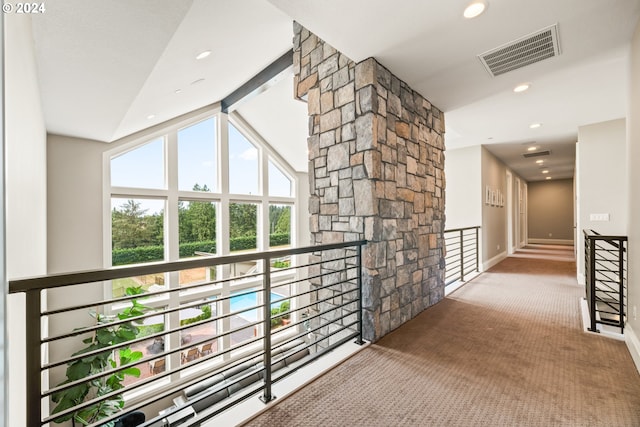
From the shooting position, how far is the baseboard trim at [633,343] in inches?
79.7

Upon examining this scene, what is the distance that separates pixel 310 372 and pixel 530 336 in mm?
2010

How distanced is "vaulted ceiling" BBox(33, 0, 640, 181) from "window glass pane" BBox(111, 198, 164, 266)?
1153 millimetres

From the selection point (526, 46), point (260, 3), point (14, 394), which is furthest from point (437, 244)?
point (14, 394)

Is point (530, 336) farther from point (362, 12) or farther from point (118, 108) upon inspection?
point (118, 108)

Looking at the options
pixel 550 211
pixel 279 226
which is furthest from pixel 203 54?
pixel 550 211

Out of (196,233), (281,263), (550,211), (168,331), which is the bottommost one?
(281,263)

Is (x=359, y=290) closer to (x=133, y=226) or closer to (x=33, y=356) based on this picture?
(x=33, y=356)

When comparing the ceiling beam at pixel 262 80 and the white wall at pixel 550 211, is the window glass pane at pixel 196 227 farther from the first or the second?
the white wall at pixel 550 211

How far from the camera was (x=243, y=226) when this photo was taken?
6332 mm

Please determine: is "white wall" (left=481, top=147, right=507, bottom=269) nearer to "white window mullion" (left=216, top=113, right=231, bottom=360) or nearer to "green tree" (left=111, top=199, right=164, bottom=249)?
"white window mullion" (left=216, top=113, right=231, bottom=360)

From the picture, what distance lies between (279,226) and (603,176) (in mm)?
5948

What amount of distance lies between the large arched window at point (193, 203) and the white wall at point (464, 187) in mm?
3677

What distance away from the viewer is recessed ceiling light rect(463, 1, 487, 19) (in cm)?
188

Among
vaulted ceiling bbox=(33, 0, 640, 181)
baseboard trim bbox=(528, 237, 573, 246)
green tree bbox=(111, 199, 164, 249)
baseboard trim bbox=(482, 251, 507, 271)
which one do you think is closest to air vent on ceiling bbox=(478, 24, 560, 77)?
vaulted ceiling bbox=(33, 0, 640, 181)
